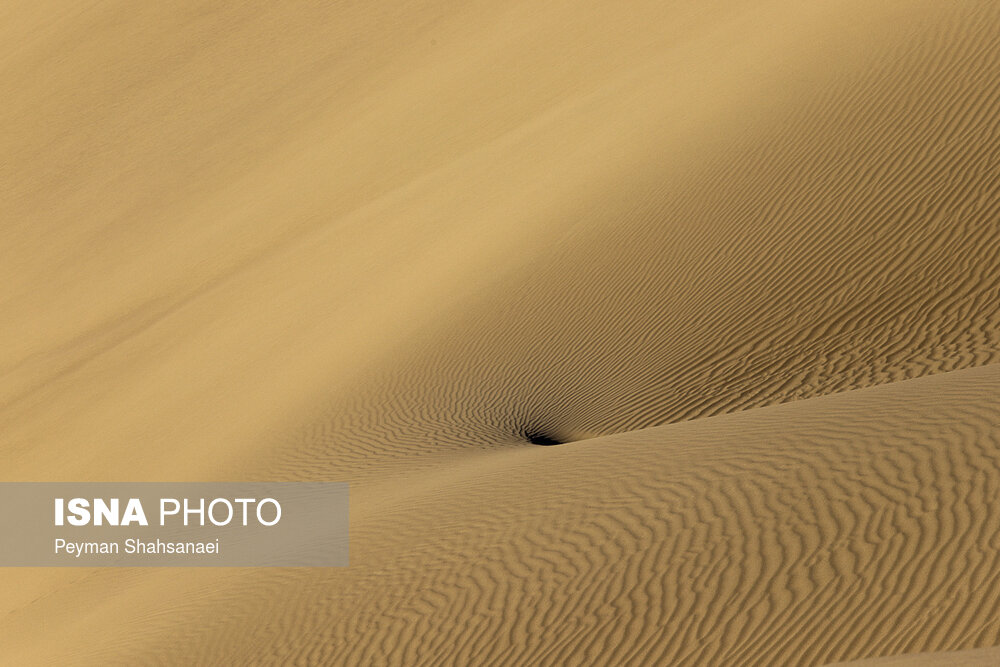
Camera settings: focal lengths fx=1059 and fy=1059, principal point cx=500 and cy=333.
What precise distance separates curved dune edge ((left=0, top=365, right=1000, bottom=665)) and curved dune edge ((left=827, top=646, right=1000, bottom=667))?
1.35 feet

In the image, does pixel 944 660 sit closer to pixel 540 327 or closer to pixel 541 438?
pixel 541 438

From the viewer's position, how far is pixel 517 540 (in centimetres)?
730

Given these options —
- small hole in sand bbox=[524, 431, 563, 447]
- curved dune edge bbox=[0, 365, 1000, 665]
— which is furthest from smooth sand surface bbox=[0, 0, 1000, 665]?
small hole in sand bbox=[524, 431, 563, 447]

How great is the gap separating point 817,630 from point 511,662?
1759 mm

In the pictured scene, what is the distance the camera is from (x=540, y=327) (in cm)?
1284

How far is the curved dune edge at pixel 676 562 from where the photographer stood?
18.6 feet

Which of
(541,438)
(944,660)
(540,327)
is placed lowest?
(944,660)

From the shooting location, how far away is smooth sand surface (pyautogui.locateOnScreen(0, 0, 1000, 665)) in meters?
6.41

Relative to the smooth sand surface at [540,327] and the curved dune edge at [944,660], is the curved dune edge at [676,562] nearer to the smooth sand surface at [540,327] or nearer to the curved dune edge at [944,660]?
the smooth sand surface at [540,327]

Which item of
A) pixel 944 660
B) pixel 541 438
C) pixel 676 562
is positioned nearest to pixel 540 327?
pixel 541 438

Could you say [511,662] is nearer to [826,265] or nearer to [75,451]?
[826,265]

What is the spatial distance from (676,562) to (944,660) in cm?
210

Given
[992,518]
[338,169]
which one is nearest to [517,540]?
[992,518]

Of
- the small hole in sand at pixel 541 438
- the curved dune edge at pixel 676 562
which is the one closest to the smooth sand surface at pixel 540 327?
the curved dune edge at pixel 676 562
